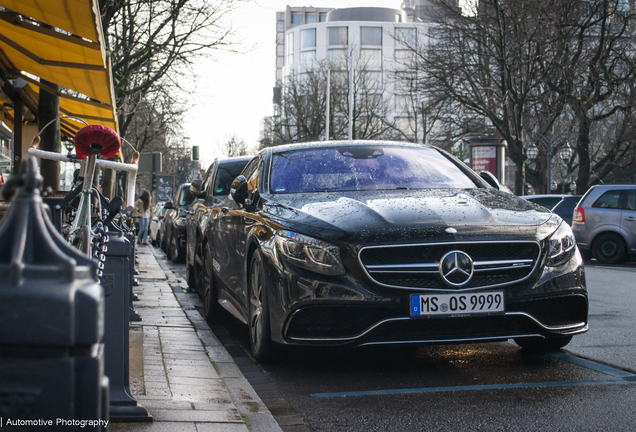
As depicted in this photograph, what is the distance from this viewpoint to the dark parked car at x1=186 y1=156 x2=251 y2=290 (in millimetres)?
8346

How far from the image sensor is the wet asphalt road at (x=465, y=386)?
156 inches

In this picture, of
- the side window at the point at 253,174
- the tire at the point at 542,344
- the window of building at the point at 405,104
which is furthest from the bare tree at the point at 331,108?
the tire at the point at 542,344

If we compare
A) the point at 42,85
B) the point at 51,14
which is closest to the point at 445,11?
the point at 42,85

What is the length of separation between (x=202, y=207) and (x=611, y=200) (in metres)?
11.1

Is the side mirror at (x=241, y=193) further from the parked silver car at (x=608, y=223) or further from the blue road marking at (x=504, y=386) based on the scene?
the parked silver car at (x=608, y=223)

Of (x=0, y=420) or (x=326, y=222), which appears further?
(x=326, y=222)

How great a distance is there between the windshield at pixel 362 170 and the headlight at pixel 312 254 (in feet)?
3.60

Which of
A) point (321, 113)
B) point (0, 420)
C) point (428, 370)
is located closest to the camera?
point (0, 420)

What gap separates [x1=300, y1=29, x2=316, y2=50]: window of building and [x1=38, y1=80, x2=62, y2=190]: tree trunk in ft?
316

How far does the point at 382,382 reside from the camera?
493 centimetres

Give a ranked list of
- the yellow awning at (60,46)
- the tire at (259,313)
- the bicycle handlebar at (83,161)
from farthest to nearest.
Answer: the yellow awning at (60,46), the tire at (259,313), the bicycle handlebar at (83,161)

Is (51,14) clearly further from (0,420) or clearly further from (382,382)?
(0,420)

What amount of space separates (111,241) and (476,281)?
86.6 inches

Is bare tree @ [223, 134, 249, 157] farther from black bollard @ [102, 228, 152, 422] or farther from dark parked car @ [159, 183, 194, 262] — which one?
black bollard @ [102, 228, 152, 422]
